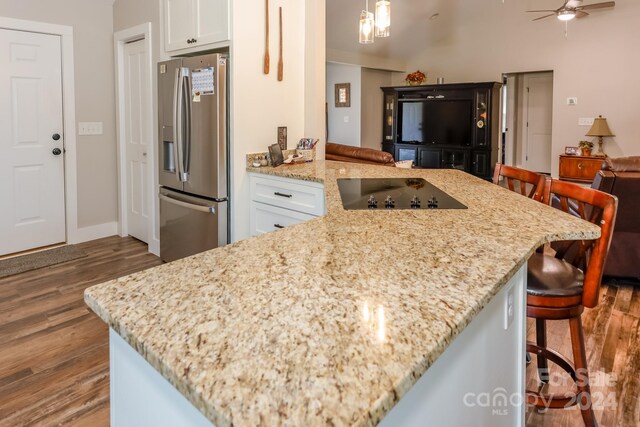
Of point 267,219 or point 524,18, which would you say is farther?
point 524,18

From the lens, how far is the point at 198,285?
0.96 m

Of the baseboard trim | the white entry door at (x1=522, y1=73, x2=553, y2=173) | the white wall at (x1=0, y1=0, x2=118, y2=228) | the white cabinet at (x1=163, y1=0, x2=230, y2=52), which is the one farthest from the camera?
the white entry door at (x1=522, y1=73, x2=553, y2=173)

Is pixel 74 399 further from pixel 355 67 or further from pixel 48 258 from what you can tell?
pixel 355 67

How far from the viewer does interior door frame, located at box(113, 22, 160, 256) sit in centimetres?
401

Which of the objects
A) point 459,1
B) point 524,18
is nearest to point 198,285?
point 459,1

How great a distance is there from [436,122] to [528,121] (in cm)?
202

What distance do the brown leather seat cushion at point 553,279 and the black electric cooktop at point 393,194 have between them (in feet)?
1.21

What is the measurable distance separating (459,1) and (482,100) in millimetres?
1779

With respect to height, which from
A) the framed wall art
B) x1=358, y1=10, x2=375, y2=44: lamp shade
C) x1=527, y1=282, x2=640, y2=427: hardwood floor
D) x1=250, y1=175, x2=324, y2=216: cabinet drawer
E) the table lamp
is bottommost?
x1=527, y1=282, x2=640, y2=427: hardwood floor

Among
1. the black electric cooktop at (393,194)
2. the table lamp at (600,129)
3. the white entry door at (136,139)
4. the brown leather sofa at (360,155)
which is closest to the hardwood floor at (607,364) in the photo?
the black electric cooktop at (393,194)

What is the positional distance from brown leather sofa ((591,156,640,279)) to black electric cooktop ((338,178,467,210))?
1.66 m

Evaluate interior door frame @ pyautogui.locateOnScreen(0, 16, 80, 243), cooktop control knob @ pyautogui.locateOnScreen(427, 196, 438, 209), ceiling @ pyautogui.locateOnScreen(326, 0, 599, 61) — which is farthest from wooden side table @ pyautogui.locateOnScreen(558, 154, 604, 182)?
interior door frame @ pyautogui.locateOnScreen(0, 16, 80, 243)

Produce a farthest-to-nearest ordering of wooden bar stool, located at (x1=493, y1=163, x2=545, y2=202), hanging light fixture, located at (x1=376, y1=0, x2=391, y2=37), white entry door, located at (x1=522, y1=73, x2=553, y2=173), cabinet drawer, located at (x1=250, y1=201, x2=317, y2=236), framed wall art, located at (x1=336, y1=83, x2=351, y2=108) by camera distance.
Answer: white entry door, located at (x1=522, y1=73, x2=553, y2=173) < framed wall art, located at (x1=336, y1=83, x2=351, y2=108) < cabinet drawer, located at (x1=250, y1=201, x2=317, y2=236) < hanging light fixture, located at (x1=376, y1=0, x2=391, y2=37) < wooden bar stool, located at (x1=493, y1=163, x2=545, y2=202)

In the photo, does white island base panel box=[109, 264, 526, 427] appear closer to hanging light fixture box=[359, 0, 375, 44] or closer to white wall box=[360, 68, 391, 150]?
hanging light fixture box=[359, 0, 375, 44]
